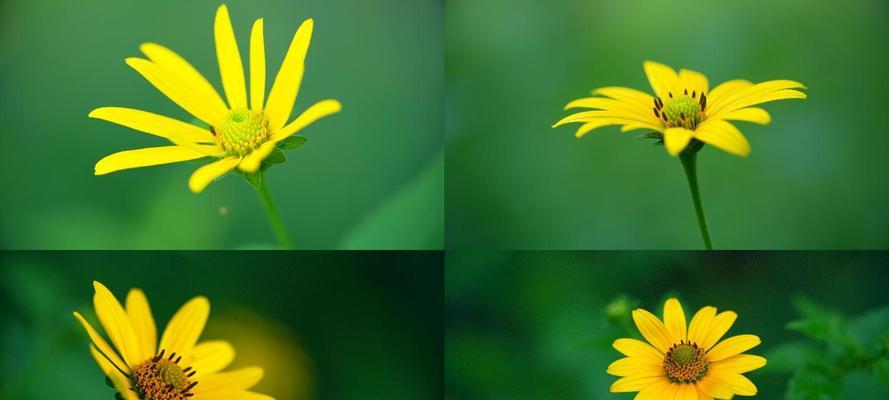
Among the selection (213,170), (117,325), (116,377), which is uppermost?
(213,170)

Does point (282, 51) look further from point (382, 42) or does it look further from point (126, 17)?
point (126, 17)

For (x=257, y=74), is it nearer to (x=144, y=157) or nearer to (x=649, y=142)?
(x=144, y=157)

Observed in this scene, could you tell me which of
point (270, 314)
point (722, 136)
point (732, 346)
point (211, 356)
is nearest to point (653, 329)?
point (732, 346)

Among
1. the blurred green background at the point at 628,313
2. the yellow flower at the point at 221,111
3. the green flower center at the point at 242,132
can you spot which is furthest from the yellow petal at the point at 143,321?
the blurred green background at the point at 628,313

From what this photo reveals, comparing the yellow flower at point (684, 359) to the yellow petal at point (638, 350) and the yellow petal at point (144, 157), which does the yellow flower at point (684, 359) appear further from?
the yellow petal at point (144, 157)

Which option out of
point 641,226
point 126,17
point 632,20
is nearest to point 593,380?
point 641,226

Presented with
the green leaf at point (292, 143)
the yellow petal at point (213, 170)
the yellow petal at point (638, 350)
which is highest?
the green leaf at point (292, 143)
